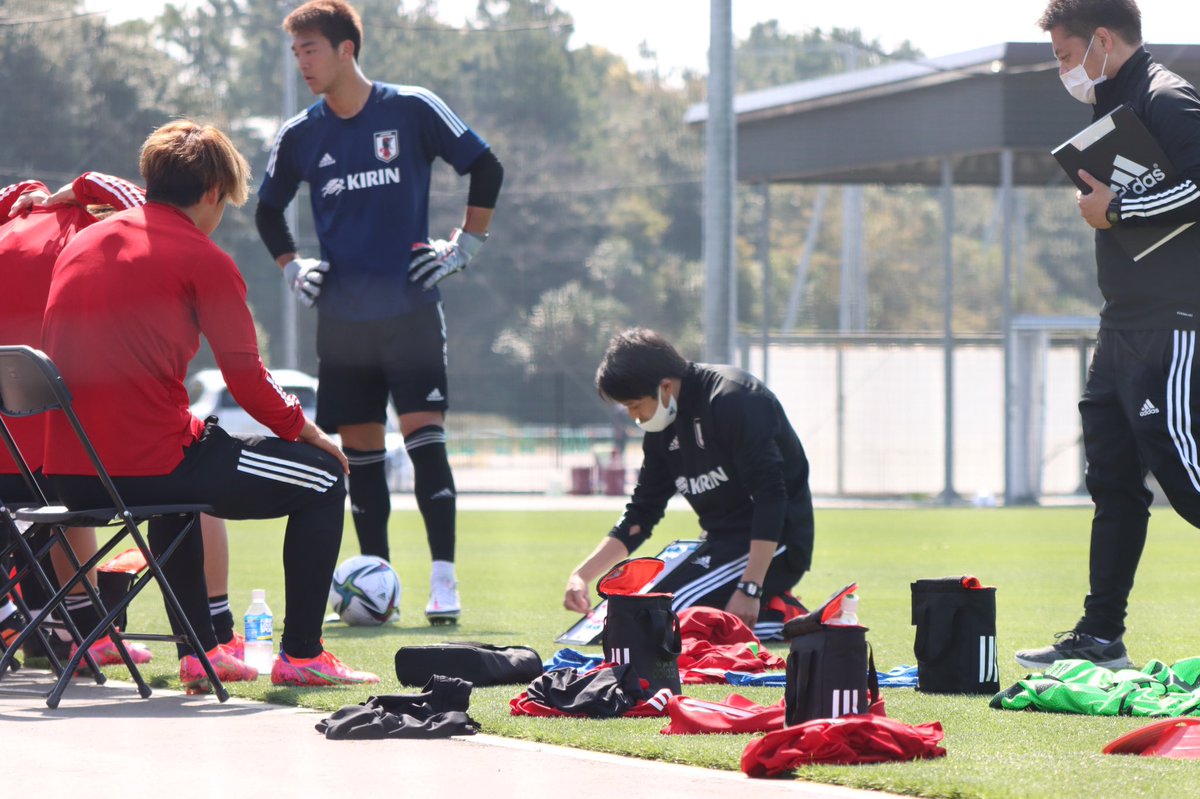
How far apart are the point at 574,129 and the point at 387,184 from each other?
48.0m

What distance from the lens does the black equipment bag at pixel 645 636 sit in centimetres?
543

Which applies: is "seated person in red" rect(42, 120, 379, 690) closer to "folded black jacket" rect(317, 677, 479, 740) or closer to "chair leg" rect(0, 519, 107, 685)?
"chair leg" rect(0, 519, 107, 685)

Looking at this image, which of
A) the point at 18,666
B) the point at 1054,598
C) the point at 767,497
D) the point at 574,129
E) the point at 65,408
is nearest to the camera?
the point at 65,408

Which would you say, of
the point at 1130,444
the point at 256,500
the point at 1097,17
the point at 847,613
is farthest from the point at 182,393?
the point at 1097,17

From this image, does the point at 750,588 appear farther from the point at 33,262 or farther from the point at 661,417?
the point at 33,262

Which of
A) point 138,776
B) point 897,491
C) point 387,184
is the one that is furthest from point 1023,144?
point 138,776

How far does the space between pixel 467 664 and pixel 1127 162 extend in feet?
9.05

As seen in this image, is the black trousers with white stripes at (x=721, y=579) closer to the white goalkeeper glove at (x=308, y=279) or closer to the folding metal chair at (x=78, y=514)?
the white goalkeeper glove at (x=308, y=279)

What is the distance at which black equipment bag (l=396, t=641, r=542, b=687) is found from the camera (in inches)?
228

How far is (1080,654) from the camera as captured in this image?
632cm

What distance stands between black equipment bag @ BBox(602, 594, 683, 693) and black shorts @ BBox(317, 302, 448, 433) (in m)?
2.98

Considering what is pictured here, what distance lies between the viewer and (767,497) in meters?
7.00

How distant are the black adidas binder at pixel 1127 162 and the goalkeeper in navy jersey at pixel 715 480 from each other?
5.25 feet

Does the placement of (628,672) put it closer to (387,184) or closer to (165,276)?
(165,276)
